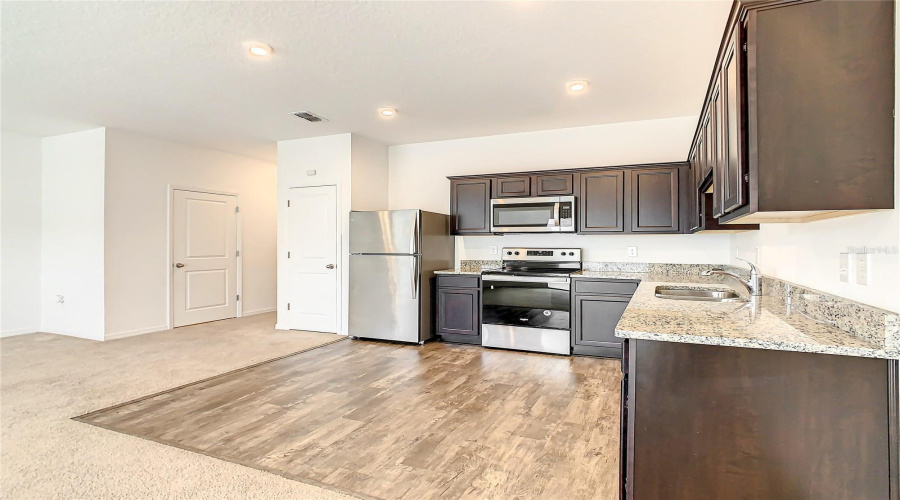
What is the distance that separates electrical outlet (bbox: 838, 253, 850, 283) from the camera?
1.62 metres

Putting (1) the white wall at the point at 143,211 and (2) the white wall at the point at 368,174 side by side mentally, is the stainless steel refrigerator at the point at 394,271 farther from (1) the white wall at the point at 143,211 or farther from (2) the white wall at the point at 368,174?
(1) the white wall at the point at 143,211

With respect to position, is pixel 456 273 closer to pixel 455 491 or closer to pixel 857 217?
pixel 455 491

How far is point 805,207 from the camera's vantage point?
1.43m

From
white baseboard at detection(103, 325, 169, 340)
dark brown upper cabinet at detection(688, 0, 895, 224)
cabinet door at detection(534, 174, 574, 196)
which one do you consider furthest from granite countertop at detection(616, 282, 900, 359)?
white baseboard at detection(103, 325, 169, 340)

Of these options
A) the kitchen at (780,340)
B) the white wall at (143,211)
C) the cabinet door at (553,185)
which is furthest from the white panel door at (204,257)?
the kitchen at (780,340)

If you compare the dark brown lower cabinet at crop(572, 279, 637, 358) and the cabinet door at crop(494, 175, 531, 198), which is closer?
the dark brown lower cabinet at crop(572, 279, 637, 358)

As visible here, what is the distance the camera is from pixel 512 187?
16.1 feet

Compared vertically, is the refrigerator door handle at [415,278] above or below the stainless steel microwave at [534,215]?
below

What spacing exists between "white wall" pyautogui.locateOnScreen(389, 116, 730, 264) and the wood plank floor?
4.54ft

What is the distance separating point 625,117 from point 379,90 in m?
2.55

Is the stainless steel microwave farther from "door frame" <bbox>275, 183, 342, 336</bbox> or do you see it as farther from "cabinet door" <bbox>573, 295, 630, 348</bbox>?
"door frame" <bbox>275, 183, 342, 336</bbox>

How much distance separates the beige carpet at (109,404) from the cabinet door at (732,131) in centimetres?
204

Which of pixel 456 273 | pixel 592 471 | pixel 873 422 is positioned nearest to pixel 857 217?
pixel 873 422

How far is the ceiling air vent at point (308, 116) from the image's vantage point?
14.6 ft
